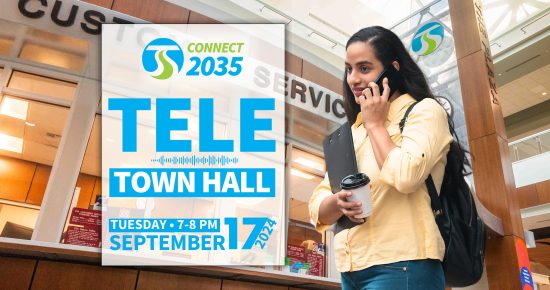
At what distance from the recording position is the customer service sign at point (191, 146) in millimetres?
5168

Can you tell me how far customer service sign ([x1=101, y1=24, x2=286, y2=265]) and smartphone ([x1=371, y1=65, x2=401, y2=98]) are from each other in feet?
13.5

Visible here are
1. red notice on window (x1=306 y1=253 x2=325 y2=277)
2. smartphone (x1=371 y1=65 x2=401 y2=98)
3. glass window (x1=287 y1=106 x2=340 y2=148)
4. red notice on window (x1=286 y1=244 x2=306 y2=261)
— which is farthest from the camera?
glass window (x1=287 y1=106 x2=340 y2=148)

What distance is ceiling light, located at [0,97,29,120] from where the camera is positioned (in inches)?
201

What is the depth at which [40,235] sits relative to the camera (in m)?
4.29

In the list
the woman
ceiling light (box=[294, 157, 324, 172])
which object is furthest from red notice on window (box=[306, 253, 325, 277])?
the woman

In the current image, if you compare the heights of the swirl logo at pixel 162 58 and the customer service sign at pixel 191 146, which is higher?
the swirl logo at pixel 162 58

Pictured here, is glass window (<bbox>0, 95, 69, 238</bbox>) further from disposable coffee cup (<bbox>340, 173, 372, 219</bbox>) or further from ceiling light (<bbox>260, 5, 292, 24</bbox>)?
disposable coffee cup (<bbox>340, 173, 372, 219</bbox>)

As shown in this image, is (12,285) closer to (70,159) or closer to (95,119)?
(70,159)

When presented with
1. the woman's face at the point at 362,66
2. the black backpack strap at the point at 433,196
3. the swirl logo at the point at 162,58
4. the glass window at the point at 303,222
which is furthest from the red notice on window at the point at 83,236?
the black backpack strap at the point at 433,196

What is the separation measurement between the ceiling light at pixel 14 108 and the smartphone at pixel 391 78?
540cm

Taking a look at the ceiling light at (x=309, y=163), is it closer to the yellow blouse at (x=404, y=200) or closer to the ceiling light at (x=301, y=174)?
the ceiling light at (x=301, y=174)

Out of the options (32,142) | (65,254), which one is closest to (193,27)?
(32,142)

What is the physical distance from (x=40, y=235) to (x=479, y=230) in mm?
4555

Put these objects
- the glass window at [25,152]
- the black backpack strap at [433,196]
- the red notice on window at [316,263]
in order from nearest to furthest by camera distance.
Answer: the black backpack strap at [433,196] → the glass window at [25,152] → the red notice on window at [316,263]
